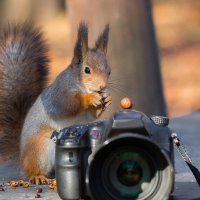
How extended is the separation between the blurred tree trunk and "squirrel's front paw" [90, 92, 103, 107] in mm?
1661

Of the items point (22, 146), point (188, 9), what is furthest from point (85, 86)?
point (188, 9)

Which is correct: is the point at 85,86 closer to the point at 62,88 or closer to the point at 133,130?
the point at 62,88

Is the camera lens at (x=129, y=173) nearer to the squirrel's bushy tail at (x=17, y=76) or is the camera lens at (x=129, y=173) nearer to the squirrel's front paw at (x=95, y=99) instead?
the squirrel's front paw at (x=95, y=99)

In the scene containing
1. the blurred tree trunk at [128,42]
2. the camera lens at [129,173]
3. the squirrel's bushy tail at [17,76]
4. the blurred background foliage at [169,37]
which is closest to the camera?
the camera lens at [129,173]

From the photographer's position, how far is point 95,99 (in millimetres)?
4363

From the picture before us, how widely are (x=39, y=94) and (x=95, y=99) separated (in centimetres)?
74

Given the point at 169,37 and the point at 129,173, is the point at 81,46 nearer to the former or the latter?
the point at 129,173

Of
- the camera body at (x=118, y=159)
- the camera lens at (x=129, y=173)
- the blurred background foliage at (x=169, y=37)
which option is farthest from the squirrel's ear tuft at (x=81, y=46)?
the blurred background foliage at (x=169, y=37)

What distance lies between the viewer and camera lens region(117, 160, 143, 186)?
3.20m

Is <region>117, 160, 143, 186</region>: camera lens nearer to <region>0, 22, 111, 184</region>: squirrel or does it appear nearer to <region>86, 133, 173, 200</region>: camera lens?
<region>86, 133, 173, 200</region>: camera lens

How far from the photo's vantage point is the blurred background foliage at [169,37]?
10.7 m

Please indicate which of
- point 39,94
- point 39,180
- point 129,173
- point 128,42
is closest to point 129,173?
point 129,173

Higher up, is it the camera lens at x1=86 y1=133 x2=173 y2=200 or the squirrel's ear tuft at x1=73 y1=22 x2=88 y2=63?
the squirrel's ear tuft at x1=73 y1=22 x2=88 y2=63

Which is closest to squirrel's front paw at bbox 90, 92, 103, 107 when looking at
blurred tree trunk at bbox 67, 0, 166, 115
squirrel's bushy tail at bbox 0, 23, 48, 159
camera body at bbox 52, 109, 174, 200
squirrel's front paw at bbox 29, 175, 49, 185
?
squirrel's front paw at bbox 29, 175, 49, 185
